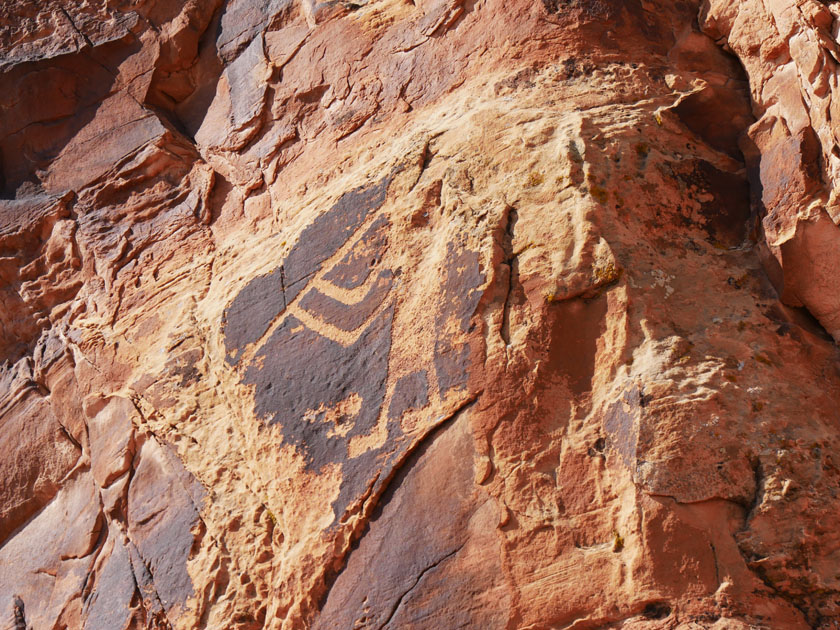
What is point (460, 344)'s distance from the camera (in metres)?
3.73

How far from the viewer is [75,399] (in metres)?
5.38

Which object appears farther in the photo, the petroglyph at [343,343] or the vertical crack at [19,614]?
the vertical crack at [19,614]

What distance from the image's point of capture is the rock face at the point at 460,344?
321cm

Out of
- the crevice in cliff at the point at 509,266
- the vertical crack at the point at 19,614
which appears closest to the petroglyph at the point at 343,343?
the crevice in cliff at the point at 509,266

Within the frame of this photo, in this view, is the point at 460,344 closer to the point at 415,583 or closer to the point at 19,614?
the point at 415,583

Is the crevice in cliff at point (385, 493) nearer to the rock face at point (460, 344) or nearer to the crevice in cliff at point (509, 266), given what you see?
the rock face at point (460, 344)

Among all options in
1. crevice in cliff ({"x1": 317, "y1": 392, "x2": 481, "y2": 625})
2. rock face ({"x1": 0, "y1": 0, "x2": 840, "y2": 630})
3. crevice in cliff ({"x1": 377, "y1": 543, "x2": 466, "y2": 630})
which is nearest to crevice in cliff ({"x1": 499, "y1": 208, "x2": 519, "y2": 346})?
rock face ({"x1": 0, "y1": 0, "x2": 840, "y2": 630})

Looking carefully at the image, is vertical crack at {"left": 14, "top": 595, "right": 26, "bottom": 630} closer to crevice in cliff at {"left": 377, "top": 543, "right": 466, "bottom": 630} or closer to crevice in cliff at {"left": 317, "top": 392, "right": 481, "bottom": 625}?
crevice in cliff at {"left": 317, "top": 392, "right": 481, "bottom": 625}

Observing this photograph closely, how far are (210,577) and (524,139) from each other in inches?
109

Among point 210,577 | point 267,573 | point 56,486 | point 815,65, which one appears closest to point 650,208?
point 815,65

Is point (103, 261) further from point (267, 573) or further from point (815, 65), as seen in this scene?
point (815, 65)

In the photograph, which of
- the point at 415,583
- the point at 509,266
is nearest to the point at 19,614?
the point at 415,583

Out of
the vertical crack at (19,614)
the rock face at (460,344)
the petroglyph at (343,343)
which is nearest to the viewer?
the rock face at (460,344)

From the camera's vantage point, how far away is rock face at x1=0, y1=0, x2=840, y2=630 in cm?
321
